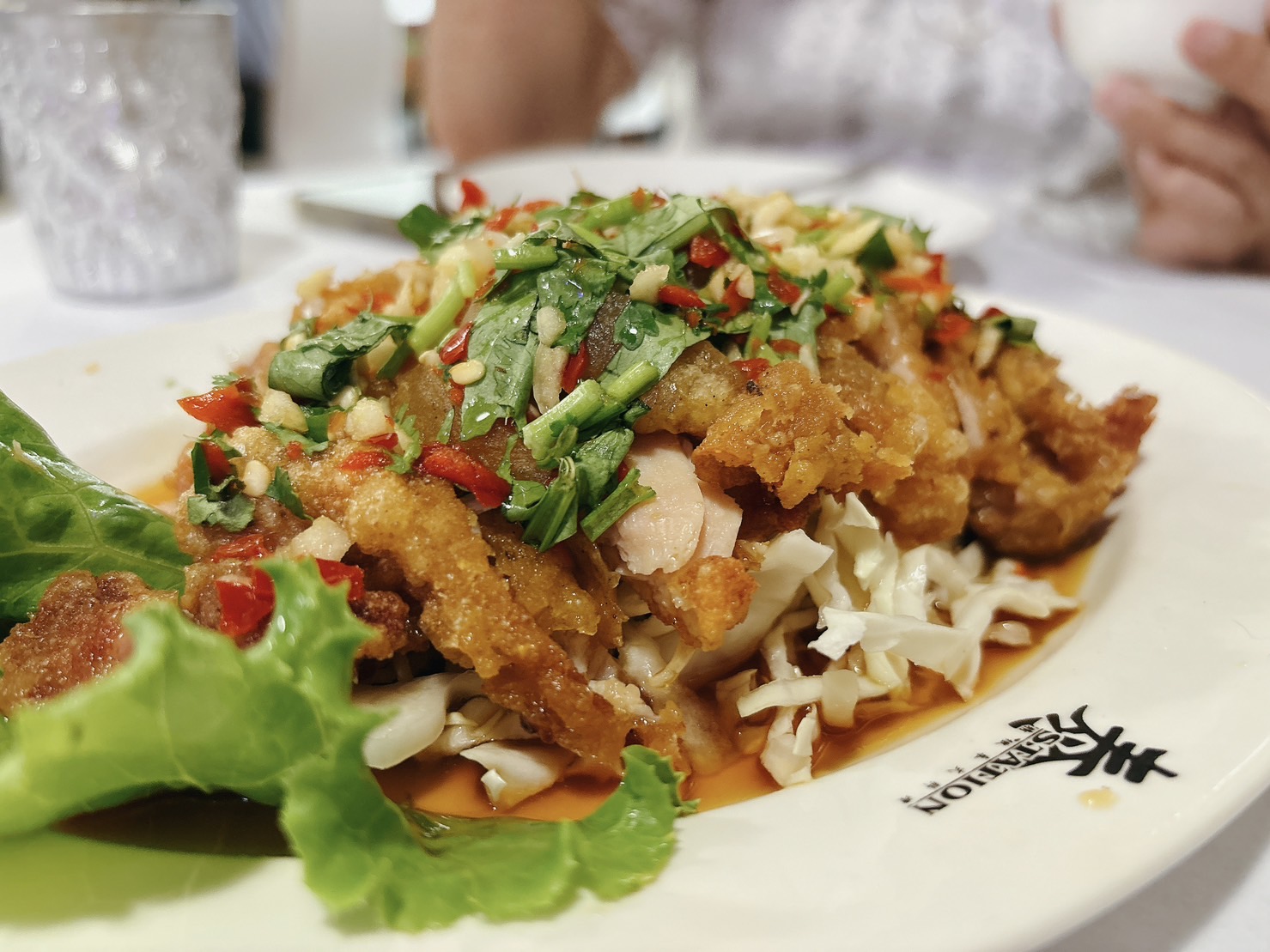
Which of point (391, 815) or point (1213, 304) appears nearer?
point (391, 815)

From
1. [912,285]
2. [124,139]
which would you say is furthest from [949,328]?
[124,139]

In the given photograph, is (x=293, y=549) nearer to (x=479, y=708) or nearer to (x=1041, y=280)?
(x=479, y=708)

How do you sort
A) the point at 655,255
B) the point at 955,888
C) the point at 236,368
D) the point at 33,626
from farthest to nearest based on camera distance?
the point at 236,368, the point at 655,255, the point at 33,626, the point at 955,888

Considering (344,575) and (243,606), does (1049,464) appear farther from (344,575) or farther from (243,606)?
A: (243,606)

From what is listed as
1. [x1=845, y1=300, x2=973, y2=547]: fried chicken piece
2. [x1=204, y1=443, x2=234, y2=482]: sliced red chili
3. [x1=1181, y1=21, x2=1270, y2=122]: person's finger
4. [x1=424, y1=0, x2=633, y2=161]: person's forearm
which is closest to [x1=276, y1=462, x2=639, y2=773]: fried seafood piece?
[x1=204, y1=443, x2=234, y2=482]: sliced red chili

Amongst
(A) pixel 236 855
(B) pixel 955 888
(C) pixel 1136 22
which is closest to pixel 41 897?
(A) pixel 236 855
